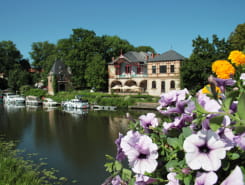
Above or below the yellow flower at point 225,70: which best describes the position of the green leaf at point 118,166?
below

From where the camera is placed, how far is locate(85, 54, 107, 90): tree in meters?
43.9

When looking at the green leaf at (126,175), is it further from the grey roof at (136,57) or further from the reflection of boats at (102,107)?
the grey roof at (136,57)

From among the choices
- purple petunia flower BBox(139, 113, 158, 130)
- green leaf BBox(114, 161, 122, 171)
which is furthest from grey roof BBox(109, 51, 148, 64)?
green leaf BBox(114, 161, 122, 171)

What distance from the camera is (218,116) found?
1118 mm

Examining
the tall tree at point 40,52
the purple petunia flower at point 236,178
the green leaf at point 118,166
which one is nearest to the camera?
the purple petunia flower at point 236,178

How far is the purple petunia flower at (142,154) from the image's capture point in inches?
53.6

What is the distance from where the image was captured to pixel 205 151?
1148mm

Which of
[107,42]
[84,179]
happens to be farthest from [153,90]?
[84,179]

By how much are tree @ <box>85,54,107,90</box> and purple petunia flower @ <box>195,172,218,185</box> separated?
4306 cm

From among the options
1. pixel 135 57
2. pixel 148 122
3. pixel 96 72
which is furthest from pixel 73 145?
pixel 135 57

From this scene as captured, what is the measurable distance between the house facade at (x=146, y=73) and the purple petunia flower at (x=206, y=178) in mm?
35425

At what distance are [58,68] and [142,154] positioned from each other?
51.4 metres

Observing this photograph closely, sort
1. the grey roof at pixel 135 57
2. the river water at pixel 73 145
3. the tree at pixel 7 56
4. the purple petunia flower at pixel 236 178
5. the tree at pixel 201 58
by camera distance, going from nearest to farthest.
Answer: the purple petunia flower at pixel 236 178
the river water at pixel 73 145
the tree at pixel 201 58
the grey roof at pixel 135 57
the tree at pixel 7 56

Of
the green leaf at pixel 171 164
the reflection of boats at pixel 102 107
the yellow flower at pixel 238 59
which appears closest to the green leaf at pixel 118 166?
→ the green leaf at pixel 171 164
